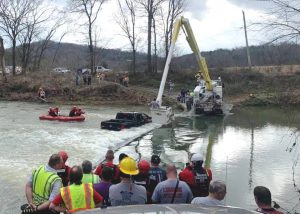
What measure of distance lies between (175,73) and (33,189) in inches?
2098

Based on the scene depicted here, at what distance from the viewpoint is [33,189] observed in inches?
264

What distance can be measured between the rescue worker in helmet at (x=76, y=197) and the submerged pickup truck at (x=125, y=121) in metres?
19.8

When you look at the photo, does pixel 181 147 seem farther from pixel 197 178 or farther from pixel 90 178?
pixel 90 178

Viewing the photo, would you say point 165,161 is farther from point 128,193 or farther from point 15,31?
point 15,31

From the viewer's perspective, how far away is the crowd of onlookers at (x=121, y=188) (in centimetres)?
582

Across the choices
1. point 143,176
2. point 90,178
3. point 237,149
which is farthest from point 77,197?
point 237,149

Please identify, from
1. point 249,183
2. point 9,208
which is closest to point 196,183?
point 9,208

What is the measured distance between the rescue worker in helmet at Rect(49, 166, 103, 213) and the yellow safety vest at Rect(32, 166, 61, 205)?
598mm

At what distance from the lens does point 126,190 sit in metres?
6.14

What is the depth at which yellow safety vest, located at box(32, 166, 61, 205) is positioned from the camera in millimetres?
6508

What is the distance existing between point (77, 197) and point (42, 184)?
0.96 meters

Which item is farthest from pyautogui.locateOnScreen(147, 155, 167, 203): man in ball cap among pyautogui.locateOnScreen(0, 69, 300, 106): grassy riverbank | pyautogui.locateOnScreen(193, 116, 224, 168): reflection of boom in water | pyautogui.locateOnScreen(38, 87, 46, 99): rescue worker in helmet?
pyautogui.locateOnScreen(38, 87, 46, 99): rescue worker in helmet

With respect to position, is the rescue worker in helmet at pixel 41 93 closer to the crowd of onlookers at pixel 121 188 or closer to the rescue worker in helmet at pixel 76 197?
the crowd of onlookers at pixel 121 188

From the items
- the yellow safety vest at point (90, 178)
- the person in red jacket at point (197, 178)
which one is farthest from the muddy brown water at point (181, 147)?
the yellow safety vest at point (90, 178)
